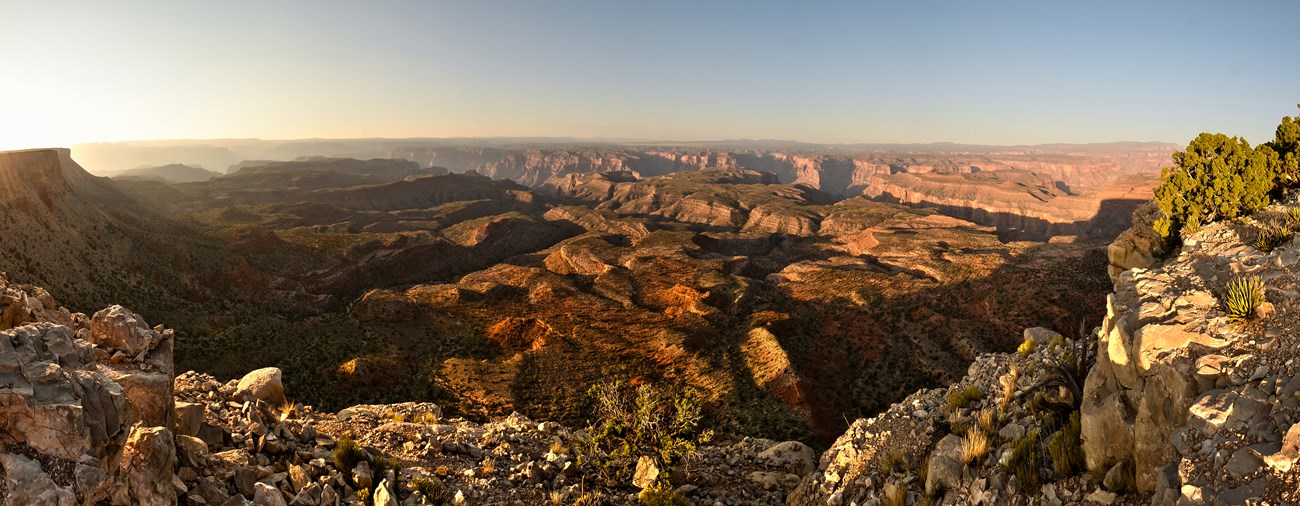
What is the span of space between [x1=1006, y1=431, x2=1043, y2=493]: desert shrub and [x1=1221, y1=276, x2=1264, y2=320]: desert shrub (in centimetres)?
394

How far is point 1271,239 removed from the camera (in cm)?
1073

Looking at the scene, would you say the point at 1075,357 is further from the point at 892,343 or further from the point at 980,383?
the point at 892,343

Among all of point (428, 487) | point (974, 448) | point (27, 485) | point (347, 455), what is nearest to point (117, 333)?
point (27, 485)

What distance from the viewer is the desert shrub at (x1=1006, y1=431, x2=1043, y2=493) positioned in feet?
31.2

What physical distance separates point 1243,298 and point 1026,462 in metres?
4.49

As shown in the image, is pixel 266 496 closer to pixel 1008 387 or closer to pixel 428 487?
pixel 428 487

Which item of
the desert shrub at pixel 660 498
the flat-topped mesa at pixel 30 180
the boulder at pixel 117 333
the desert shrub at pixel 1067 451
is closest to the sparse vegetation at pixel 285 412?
the boulder at pixel 117 333

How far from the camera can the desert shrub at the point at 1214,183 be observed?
13531mm

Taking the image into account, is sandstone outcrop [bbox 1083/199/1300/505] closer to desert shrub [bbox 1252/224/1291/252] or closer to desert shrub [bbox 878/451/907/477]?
desert shrub [bbox 1252/224/1291/252]

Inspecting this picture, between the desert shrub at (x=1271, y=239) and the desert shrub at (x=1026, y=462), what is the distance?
251 inches

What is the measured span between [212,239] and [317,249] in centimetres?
1403

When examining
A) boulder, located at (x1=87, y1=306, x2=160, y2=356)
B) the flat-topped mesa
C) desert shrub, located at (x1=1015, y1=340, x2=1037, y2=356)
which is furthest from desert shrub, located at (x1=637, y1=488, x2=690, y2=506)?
the flat-topped mesa

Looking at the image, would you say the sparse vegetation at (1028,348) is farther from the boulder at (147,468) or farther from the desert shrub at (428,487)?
the boulder at (147,468)

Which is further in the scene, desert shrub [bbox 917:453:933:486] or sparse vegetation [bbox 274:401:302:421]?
sparse vegetation [bbox 274:401:302:421]
